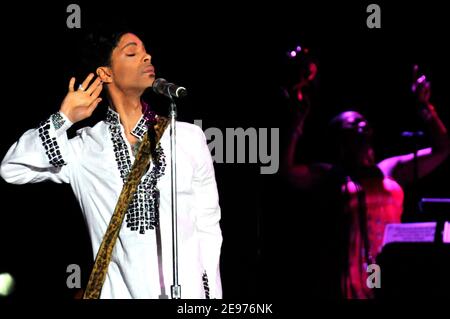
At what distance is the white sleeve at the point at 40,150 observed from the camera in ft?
11.5

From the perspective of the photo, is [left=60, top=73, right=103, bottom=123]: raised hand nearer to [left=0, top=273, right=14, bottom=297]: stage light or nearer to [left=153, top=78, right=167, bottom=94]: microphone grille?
[left=153, top=78, right=167, bottom=94]: microphone grille

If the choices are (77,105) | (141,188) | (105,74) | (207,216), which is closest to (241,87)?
(105,74)

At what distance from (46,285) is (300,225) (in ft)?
6.15

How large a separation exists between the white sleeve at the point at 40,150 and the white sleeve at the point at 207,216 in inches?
22.9

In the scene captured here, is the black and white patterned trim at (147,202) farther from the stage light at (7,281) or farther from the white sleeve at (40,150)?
the stage light at (7,281)

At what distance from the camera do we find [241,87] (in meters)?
5.35

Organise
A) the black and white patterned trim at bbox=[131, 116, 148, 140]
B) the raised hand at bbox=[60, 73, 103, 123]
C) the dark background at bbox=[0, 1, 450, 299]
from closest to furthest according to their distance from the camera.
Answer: the raised hand at bbox=[60, 73, 103, 123]
the black and white patterned trim at bbox=[131, 116, 148, 140]
the dark background at bbox=[0, 1, 450, 299]

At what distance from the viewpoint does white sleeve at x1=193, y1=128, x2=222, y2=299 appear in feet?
12.2

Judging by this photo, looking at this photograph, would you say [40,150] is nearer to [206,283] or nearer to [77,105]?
[77,105]

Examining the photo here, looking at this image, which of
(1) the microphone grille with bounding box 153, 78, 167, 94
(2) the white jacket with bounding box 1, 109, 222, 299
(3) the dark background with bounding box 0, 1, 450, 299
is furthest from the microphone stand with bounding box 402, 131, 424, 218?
(1) the microphone grille with bounding box 153, 78, 167, 94

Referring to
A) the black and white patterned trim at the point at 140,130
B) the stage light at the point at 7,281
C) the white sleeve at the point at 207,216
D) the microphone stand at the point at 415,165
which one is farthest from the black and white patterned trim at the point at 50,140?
the microphone stand at the point at 415,165

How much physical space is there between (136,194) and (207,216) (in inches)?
13.3

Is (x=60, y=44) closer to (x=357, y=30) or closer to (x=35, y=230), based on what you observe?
(x=35, y=230)

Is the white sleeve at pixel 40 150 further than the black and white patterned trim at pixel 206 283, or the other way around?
the black and white patterned trim at pixel 206 283
